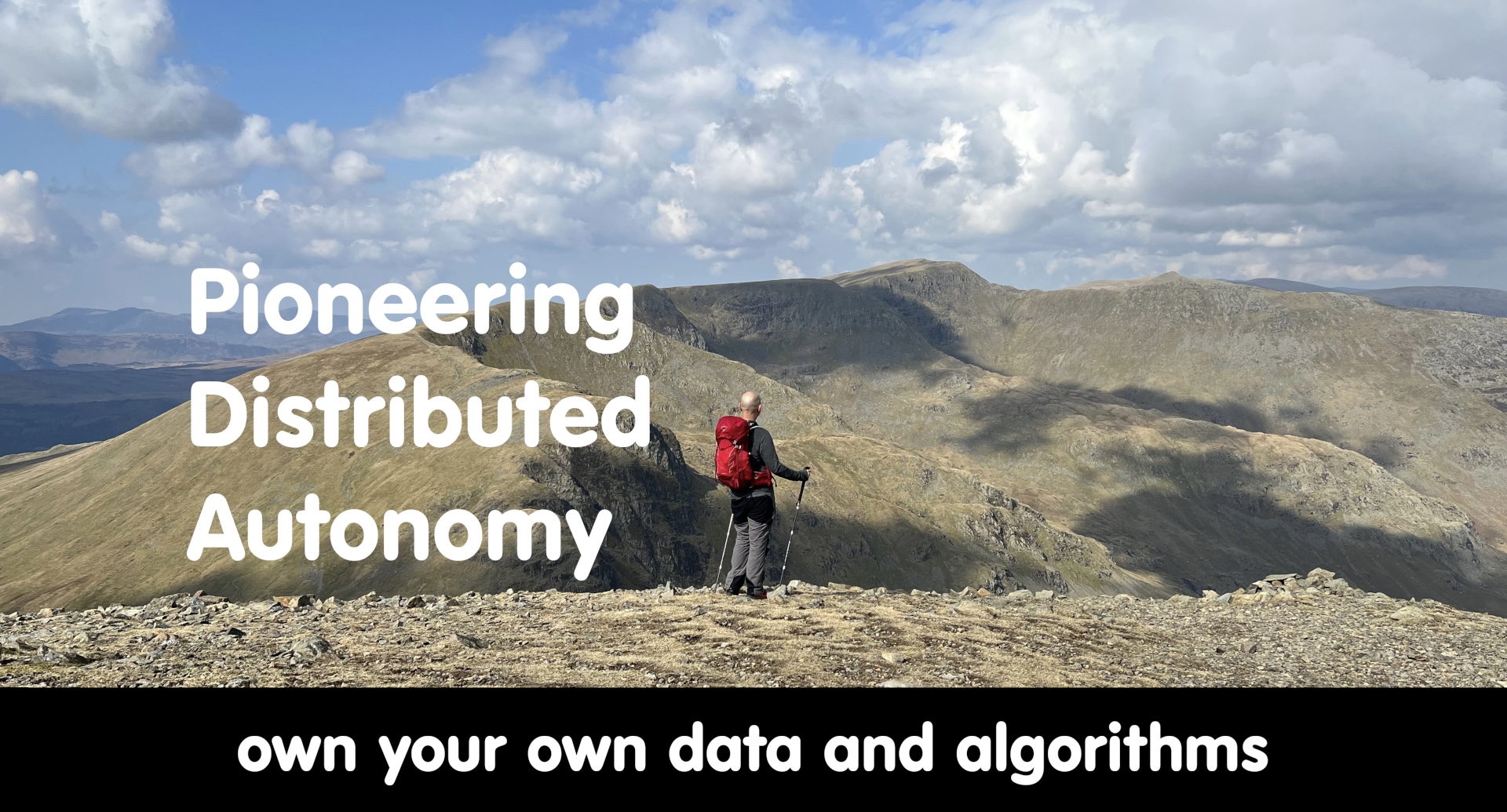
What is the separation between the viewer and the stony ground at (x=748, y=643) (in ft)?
44.5

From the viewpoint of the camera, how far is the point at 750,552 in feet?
66.5

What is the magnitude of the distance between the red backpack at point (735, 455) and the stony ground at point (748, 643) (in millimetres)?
2845

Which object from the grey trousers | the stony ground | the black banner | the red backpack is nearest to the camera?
the black banner

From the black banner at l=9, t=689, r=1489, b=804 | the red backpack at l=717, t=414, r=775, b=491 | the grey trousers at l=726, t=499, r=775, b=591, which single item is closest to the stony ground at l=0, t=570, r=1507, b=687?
the grey trousers at l=726, t=499, r=775, b=591

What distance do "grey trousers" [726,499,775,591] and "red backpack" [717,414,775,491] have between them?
947 millimetres

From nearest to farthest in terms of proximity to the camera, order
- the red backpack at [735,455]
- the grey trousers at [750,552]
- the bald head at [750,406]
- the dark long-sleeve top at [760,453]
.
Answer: the bald head at [750,406] < the red backpack at [735,455] < the dark long-sleeve top at [760,453] < the grey trousers at [750,552]

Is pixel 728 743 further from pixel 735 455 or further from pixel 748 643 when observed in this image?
pixel 735 455

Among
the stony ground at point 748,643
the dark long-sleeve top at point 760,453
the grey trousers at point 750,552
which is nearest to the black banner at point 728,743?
the stony ground at point 748,643

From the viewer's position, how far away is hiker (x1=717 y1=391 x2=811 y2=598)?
60.2 ft

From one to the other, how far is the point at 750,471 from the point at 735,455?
0.45m

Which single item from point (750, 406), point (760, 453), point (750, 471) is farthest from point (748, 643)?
point (750, 406)

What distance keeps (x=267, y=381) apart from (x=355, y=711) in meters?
182

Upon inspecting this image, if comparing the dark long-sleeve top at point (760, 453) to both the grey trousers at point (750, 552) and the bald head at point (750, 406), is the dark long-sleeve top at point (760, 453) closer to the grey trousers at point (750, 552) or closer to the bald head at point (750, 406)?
the bald head at point (750, 406)

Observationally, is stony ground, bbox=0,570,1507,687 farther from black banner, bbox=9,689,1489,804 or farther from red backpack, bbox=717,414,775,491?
red backpack, bbox=717,414,775,491
